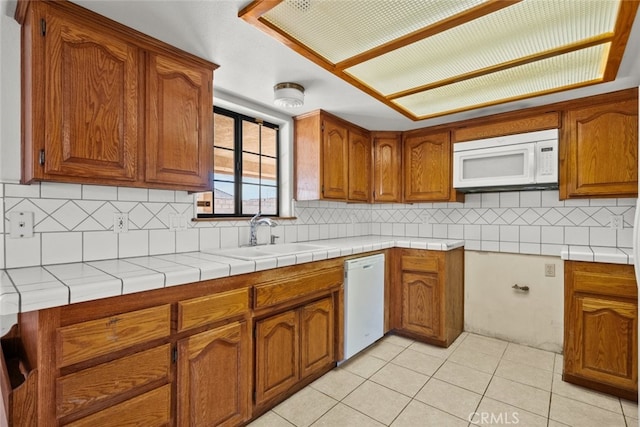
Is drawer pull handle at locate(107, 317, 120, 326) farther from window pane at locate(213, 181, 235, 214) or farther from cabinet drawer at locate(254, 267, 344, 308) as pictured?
window pane at locate(213, 181, 235, 214)

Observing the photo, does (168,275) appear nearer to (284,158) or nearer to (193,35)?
(193,35)

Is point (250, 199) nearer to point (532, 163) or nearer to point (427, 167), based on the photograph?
point (427, 167)

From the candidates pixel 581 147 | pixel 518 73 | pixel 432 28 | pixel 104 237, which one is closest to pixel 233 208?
pixel 104 237

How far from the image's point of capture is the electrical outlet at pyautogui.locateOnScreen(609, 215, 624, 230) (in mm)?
2346

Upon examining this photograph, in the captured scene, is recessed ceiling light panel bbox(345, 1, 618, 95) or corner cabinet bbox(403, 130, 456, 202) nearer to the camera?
recessed ceiling light panel bbox(345, 1, 618, 95)

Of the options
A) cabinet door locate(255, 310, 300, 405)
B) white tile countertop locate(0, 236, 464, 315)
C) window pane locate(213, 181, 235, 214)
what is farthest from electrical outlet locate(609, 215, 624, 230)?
window pane locate(213, 181, 235, 214)

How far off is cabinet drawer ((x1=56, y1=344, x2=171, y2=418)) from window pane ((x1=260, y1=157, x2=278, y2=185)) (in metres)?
1.63

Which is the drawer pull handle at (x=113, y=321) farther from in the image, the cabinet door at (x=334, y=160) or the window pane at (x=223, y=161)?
the cabinet door at (x=334, y=160)

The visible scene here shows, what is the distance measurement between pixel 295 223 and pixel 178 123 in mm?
1340

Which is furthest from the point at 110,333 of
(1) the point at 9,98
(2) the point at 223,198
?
(2) the point at 223,198

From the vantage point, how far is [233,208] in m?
2.39

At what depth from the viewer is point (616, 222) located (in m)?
2.36

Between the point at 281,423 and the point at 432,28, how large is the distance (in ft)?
7.09

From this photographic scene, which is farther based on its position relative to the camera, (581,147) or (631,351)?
(581,147)
